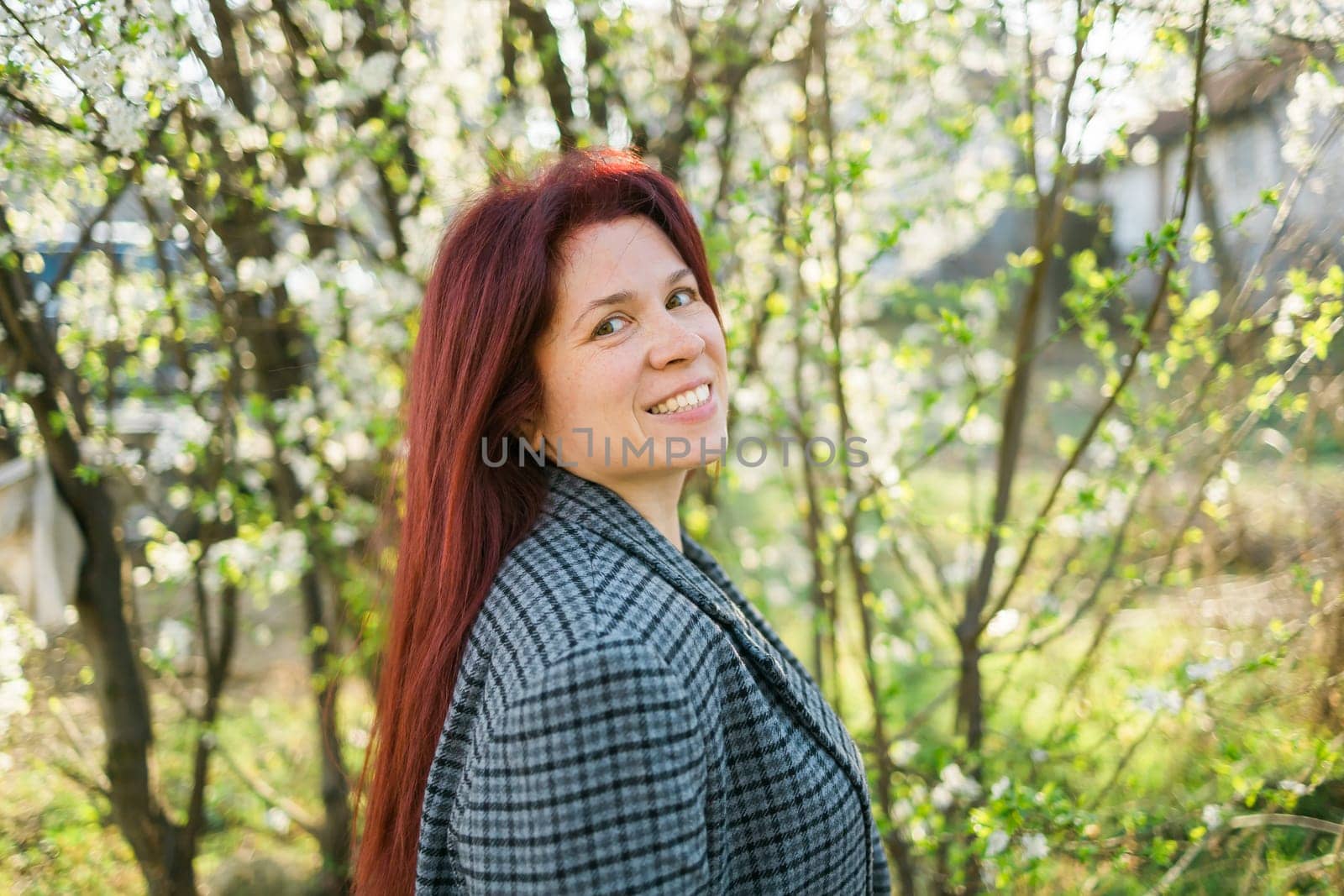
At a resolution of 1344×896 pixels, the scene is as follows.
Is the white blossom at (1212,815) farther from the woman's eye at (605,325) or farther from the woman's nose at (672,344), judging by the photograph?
the woman's eye at (605,325)

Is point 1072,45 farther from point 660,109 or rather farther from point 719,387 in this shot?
point 660,109

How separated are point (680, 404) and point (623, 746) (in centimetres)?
57

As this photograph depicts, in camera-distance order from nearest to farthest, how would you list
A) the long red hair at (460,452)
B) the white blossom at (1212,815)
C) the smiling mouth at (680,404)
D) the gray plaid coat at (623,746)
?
the gray plaid coat at (623,746) → the long red hair at (460,452) → the smiling mouth at (680,404) → the white blossom at (1212,815)

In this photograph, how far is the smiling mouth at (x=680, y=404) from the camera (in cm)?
144

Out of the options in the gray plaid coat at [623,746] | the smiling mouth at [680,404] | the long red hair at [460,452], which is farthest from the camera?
the smiling mouth at [680,404]

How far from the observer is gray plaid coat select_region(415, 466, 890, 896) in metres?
1.05

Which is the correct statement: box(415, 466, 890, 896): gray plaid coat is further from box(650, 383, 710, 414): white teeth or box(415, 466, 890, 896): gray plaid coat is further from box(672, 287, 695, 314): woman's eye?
box(672, 287, 695, 314): woman's eye

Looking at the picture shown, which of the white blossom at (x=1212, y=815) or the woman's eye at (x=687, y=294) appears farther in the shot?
the white blossom at (x=1212, y=815)

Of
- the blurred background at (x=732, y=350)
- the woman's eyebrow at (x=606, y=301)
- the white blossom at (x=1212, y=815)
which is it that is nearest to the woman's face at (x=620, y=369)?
the woman's eyebrow at (x=606, y=301)

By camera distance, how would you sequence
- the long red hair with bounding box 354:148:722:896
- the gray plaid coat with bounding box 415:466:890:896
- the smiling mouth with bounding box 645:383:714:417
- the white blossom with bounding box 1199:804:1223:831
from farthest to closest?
the white blossom with bounding box 1199:804:1223:831
the smiling mouth with bounding box 645:383:714:417
the long red hair with bounding box 354:148:722:896
the gray plaid coat with bounding box 415:466:890:896

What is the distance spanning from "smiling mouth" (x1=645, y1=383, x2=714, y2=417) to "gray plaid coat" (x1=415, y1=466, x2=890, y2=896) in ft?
0.50

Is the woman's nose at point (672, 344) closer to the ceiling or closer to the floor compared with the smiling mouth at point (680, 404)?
closer to the ceiling

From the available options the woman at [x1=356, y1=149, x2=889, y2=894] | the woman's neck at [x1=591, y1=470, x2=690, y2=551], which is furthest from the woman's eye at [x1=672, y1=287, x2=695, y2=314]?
the woman's neck at [x1=591, y1=470, x2=690, y2=551]

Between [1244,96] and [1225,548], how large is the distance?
209 cm
